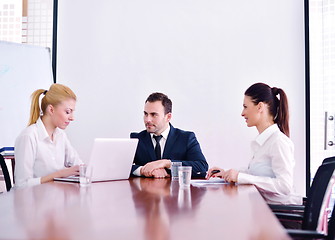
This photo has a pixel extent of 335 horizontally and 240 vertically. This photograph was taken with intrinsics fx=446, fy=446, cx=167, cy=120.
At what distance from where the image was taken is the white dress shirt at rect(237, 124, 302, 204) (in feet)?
8.04

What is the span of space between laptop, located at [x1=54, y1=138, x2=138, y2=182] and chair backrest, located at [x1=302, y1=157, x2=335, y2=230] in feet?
3.64

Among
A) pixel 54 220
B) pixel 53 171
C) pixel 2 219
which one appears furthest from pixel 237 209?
pixel 53 171

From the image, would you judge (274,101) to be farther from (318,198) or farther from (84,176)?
(84,176)

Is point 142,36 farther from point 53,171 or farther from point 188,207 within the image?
point 188,207

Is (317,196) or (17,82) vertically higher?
(17,82)

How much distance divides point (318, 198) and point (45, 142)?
173 centimetres

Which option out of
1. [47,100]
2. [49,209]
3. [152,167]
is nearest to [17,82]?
[47,100]

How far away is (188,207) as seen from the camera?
164 cm

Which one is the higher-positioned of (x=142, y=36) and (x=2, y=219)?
(x=142, y=36)

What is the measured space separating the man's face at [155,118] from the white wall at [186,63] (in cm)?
94

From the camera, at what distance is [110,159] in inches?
102

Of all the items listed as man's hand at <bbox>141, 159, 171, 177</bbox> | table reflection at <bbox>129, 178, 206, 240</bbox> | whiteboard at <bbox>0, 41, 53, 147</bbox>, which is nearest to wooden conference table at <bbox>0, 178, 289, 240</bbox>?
table reflection at <bbox>129, 178, 206, 240</bbox>

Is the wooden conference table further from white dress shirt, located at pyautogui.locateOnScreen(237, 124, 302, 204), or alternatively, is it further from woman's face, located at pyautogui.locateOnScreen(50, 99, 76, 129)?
woman's face, located at pyautogui.locateOnScreen(50, 99, 76, 129)

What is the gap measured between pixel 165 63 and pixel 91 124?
96cm
